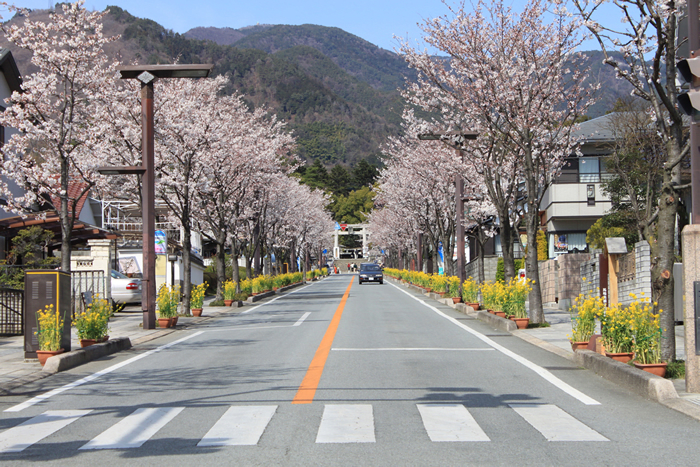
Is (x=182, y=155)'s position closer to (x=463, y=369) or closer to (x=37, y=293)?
(x=37, y=293)

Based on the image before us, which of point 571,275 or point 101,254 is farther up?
point 101,254

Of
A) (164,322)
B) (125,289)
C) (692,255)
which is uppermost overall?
(692,255)

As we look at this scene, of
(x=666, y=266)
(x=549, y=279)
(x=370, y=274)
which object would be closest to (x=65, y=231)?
(x=666, y=266)

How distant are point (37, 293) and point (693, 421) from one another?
1029 centimetres

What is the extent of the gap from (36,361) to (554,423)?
8.90 metres

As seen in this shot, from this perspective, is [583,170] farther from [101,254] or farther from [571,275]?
[101,254]

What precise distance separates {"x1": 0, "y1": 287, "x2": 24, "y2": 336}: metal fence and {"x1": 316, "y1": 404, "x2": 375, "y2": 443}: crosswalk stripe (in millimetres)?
11632

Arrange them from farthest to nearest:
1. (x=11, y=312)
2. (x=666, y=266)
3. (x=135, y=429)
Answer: (x=11, y=312) → (x=666, y=266) → (x=135, y=429)

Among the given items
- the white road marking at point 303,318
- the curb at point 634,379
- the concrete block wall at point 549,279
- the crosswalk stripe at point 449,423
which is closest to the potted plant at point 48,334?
the crosswalk stripe at point 449,423

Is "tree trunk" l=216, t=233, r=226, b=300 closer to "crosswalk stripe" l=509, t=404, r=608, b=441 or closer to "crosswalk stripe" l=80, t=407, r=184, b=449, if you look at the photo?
"crosswalk stripe" l=80, t=407, r=184, b=449

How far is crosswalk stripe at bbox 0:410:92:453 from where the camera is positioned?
625 centimetres

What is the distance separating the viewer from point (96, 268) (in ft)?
78.6

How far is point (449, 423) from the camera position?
687 cm

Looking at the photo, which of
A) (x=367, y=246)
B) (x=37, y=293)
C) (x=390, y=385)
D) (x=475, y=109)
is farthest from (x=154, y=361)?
(x=367, y=246)
